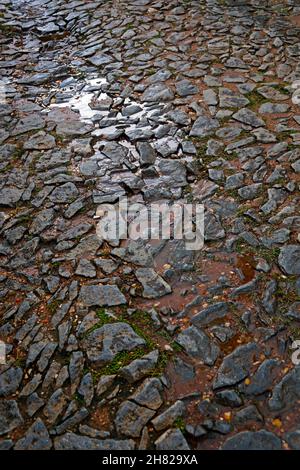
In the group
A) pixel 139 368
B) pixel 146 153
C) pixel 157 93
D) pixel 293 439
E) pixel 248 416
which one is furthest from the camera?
pixel 157 93

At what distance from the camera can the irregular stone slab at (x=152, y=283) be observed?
3.47 meters

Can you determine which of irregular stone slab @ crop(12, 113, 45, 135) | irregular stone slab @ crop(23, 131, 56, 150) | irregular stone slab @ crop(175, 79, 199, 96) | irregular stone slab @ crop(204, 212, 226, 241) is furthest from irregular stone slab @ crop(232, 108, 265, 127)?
irregular stone slab @ crop(12, 113, 45, 135)

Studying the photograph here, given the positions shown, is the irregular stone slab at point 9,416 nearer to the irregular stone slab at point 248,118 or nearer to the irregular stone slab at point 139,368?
the irregular stone slab at point 139,368

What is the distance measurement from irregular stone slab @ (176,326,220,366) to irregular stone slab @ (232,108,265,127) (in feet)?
8.93

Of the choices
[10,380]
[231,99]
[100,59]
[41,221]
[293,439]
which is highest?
[100,59]

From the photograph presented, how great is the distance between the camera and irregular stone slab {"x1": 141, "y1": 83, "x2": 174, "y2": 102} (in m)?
5.65

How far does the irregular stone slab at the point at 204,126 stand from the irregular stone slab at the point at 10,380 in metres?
3.05

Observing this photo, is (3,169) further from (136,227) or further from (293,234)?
(293,234)

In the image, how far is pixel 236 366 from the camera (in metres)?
2.94

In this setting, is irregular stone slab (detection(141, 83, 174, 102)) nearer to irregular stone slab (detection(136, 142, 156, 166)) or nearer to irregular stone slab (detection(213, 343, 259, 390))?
irregular stone slab (detection(136, 142, 156, 166))

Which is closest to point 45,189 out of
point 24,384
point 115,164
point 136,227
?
point 115,164

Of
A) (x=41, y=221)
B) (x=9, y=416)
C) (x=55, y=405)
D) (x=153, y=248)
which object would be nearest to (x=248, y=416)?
(x=55, y=405)

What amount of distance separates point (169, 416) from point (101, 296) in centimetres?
107

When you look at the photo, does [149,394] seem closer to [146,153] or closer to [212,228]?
[212,228]
